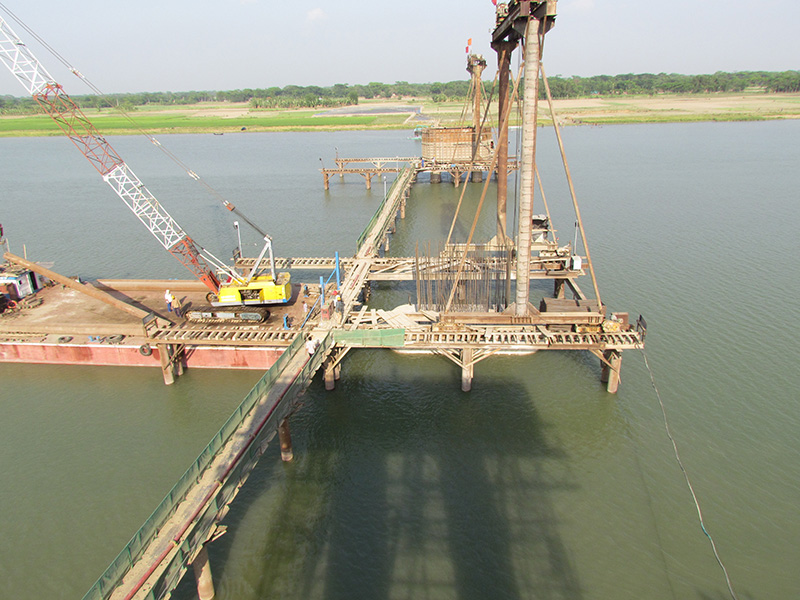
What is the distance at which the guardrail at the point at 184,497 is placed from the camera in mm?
13836

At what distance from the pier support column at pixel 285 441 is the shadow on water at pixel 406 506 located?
42 cm

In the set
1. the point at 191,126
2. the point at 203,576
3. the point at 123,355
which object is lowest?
the point at 203,576

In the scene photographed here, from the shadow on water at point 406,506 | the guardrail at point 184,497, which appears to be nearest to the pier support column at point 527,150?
the shadow on water at point 406,506

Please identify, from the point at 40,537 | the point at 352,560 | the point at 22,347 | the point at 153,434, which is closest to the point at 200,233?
the point at 22,347

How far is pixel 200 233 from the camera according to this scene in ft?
200

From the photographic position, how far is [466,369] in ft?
91.5

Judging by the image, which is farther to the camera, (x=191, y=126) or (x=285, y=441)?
(x=191, y=126)

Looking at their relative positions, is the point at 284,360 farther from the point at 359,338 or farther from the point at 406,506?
the point at 406,506

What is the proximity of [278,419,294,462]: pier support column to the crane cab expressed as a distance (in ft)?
33.4

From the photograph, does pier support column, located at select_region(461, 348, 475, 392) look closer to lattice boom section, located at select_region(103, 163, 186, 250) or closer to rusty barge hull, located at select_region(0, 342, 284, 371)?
rusty barge hull, located at select_region(0, 342, 284, 371)

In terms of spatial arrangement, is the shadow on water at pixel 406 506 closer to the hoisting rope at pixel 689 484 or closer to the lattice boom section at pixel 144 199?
the hoisting rope at pixel 689 484

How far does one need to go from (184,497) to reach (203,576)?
2738 millimetres

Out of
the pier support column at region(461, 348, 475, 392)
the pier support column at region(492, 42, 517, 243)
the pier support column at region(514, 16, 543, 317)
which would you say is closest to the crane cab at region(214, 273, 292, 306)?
the pier support column at region(461, 348, 475, 392)

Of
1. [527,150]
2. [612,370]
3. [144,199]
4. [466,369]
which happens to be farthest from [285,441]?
[144,199]
